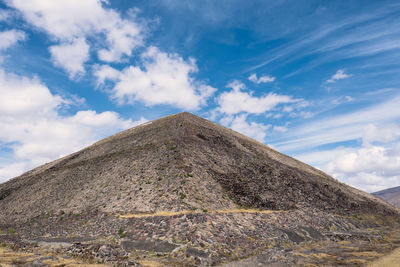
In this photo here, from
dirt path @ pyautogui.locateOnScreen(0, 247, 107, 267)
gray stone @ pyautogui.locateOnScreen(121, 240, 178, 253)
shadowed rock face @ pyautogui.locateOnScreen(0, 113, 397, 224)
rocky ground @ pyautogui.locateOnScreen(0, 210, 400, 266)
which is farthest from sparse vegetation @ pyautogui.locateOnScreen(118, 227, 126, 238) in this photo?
dirt path @ pyautogui.locateOnScreen(0, 247, 107, 267)

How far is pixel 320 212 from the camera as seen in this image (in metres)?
47.8

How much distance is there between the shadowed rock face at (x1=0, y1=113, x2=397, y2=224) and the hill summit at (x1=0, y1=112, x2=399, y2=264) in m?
0.23

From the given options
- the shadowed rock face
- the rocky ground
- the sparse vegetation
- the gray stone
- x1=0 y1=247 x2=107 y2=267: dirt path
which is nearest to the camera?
x1=0 y1=247 x2=107 y2=267: dirt path

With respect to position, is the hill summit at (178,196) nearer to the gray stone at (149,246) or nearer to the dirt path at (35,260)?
the gray stone at (149,246)

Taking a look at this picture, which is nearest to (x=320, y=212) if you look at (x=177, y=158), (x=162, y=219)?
(x=177, y=158)

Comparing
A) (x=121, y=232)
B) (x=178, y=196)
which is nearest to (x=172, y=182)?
(x=178, y=196)

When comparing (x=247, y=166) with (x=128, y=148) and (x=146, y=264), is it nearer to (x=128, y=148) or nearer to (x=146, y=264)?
(x=128, y=148)

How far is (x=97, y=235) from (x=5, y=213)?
3413 cm

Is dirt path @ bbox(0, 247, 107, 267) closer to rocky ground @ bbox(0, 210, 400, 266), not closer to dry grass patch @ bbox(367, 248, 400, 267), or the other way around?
rocky ground @ bbox(0, 210, 400, 266)

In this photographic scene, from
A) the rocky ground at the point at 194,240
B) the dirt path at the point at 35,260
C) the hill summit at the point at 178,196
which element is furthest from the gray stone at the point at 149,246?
the dirt path at the point at 35,260

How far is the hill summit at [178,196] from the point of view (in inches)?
1182

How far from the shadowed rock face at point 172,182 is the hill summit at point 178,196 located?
0.75 ft

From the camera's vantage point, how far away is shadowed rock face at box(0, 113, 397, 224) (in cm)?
3741

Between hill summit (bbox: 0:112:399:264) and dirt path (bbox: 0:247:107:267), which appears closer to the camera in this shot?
dirt path (bbox: 0:247:107:267)
